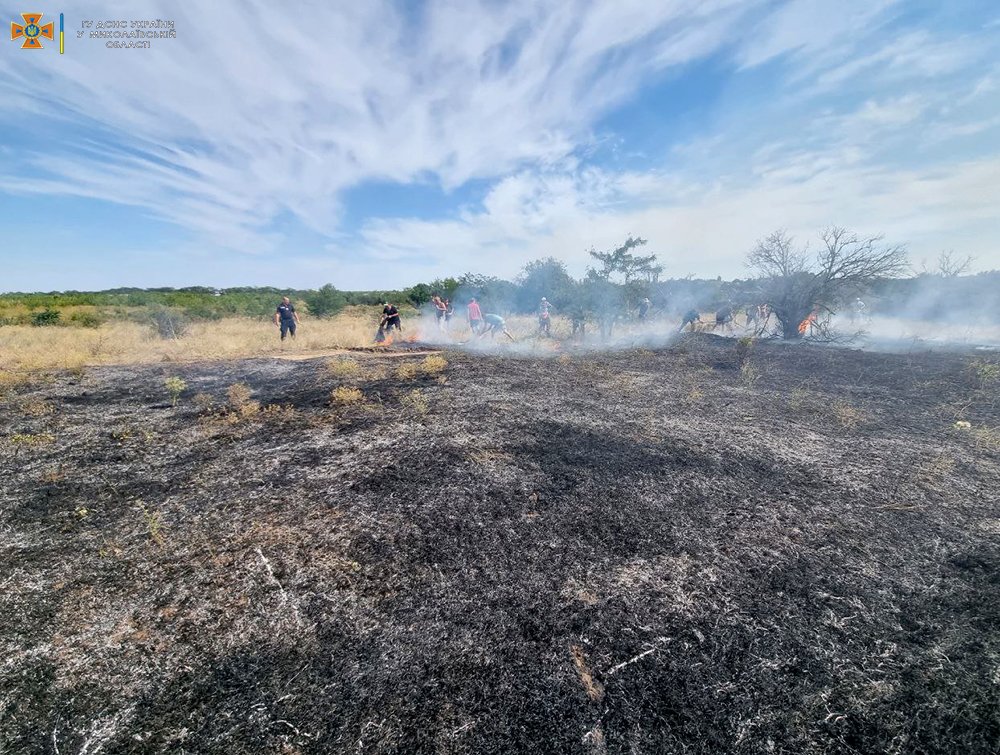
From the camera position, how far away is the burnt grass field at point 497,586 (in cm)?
217

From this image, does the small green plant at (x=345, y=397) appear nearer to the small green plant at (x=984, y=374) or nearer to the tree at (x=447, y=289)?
the small green plant at (x=984, y=374)

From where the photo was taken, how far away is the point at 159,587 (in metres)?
3.04

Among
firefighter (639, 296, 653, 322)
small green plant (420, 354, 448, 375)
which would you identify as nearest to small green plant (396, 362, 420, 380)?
small green plant (420, 354, 448, 375)

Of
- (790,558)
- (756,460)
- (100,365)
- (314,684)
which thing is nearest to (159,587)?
(314,684)

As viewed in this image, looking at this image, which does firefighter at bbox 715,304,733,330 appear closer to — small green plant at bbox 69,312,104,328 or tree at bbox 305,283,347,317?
tree at bbox 305,283,347,317

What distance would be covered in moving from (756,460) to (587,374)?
4958 millimetres

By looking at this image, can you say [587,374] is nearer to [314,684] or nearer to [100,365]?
[314,684]

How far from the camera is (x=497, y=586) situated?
3109mm

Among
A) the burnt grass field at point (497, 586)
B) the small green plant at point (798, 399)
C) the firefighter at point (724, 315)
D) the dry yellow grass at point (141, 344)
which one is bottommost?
the burnt grass field at point (497, 586)

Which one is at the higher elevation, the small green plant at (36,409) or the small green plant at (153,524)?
the small green plant at (36,409)

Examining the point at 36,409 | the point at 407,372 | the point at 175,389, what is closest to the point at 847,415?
the point at 407,372

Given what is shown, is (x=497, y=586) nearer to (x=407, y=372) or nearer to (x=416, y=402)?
(x=416, y=402)

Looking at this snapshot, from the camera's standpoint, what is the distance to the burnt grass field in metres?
2.17

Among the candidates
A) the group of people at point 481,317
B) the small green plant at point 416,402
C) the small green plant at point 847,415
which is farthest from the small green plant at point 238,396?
the small green plant at point 847,415
